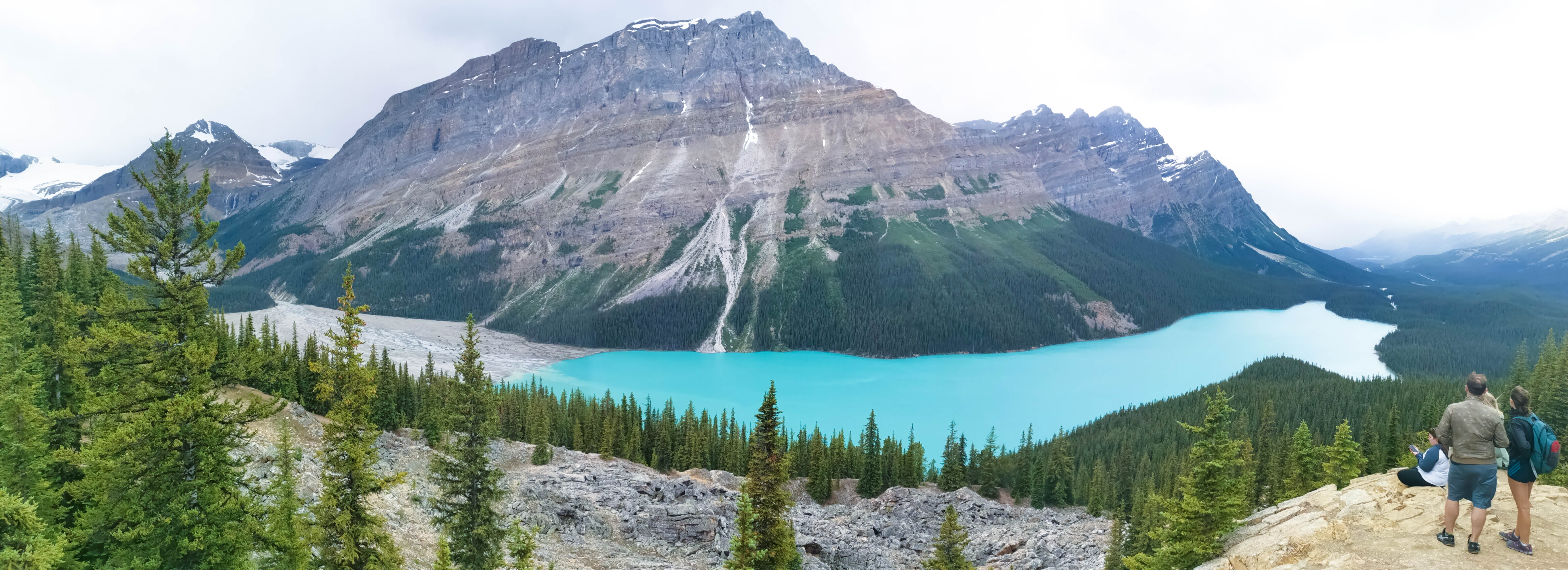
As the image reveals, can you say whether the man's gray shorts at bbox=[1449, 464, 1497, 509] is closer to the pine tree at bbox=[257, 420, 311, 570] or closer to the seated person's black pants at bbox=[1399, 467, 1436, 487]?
the seated person's black pants at bbox=[1399, 467, 1436, 487]

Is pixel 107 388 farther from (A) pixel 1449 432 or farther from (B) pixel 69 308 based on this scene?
(A) pixel 1449 432

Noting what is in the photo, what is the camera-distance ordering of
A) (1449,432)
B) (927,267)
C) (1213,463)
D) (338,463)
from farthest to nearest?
1. (927,267)
2. (1213,463)
3. (338,463)
4. (1449,432)

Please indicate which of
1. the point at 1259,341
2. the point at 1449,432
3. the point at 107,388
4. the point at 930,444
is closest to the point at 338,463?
the point at 107,388

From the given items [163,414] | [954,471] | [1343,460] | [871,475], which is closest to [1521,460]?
[163,414]

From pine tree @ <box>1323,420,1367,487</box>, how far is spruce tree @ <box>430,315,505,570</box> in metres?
38.7

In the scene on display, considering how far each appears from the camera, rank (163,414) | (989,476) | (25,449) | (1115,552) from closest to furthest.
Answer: (163,414)
(25,449)
(1115,552)
(989,476)

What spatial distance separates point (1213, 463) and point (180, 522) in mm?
24679

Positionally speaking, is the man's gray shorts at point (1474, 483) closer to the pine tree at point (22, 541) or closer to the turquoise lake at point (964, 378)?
the pine tree at point (22, 541)

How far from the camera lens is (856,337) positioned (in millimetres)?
152625

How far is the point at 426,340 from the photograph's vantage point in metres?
144

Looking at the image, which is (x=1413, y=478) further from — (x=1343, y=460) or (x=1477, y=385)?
(x=1343, y=460)

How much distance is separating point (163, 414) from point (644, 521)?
23.3 metres

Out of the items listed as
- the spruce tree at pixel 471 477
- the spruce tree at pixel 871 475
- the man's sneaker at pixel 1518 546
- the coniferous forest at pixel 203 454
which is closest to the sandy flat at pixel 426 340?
the spruce tree at pixel 871 475

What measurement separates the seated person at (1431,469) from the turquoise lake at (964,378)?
64.9 metres
